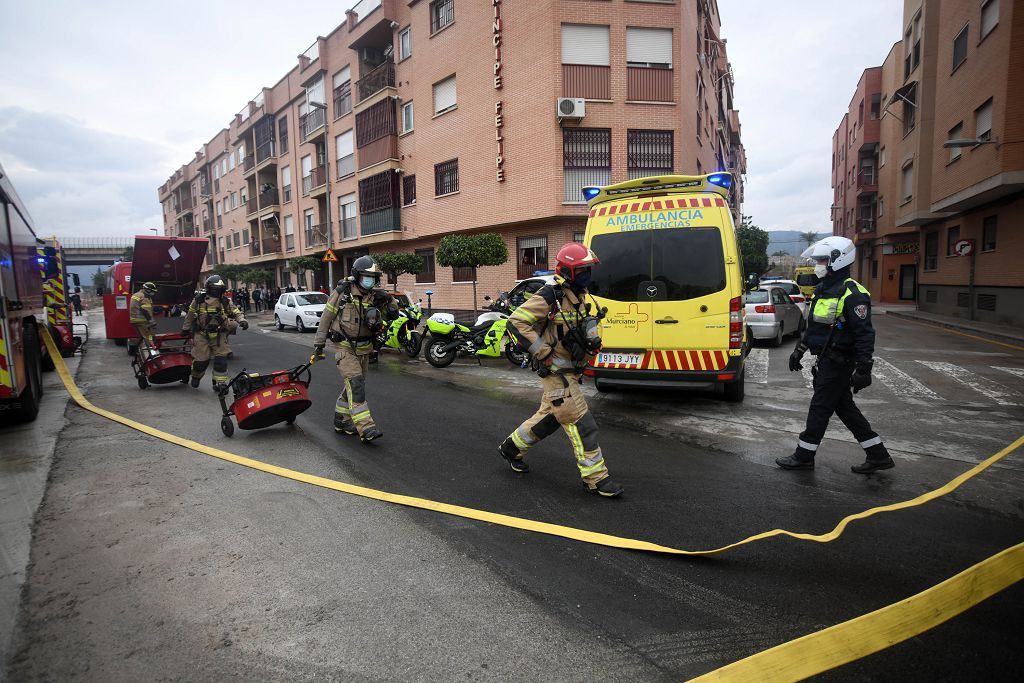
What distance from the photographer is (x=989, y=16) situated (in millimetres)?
15828

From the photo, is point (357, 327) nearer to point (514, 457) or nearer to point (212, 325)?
point (514, 457)

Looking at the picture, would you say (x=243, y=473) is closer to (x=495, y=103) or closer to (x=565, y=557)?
(x=565, y=557)

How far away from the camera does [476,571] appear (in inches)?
121

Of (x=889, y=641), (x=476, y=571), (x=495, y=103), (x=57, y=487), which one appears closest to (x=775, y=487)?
(x=889, y=641)

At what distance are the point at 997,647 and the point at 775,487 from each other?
6.49ft

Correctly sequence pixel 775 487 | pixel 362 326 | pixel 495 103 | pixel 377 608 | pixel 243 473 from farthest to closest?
pixel 495 103, pixel 362 326, pixel 243 473, pixel 775 487, pixel 377 608

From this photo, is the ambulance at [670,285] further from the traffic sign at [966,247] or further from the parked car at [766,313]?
the traffic sign at [966,247]

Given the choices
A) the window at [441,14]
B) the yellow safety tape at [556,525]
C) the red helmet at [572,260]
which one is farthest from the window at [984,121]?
the red helmet at [572,260]

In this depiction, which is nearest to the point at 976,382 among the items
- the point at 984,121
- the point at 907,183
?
the point at 984,121

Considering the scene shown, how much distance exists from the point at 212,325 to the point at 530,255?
13.3 m

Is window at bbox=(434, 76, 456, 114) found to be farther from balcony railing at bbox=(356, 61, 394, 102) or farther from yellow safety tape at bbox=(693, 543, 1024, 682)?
yellow safety tape at bbox=(693, 543, 1024, 682)

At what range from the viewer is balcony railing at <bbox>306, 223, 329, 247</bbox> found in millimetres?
32844

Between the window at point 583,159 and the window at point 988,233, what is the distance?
39.8 feet

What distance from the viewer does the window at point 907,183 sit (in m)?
25.3
